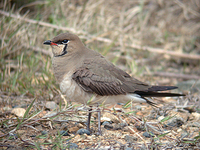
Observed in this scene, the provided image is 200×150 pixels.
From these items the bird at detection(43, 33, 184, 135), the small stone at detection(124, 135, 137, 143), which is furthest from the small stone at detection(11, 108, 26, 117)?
the small stone at detection(124, 135, 137, 143)

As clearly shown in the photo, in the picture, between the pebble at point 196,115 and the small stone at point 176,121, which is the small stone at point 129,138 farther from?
the pebble at point 196,115

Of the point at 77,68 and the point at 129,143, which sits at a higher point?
the point at 77,68

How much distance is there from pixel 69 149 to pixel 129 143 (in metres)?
0.57

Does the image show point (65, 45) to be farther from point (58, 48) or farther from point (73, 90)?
point (73, 90)

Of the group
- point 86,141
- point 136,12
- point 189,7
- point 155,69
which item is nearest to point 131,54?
point 155,69

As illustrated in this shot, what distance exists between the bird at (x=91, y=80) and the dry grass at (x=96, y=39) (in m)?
0.37

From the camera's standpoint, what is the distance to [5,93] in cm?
362

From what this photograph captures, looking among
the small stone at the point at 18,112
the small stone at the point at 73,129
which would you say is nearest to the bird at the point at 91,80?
the small stone at the point at 73,129

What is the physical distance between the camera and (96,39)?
4938mm

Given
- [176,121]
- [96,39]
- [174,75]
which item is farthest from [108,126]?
[174,75]

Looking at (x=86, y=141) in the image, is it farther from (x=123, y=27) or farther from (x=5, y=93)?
(x=123, y=27)

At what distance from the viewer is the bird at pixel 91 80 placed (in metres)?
2.85

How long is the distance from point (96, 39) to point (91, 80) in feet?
7.27

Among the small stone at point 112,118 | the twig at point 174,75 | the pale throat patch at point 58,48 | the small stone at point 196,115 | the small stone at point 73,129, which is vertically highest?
the pale throat patch at point 58,48
